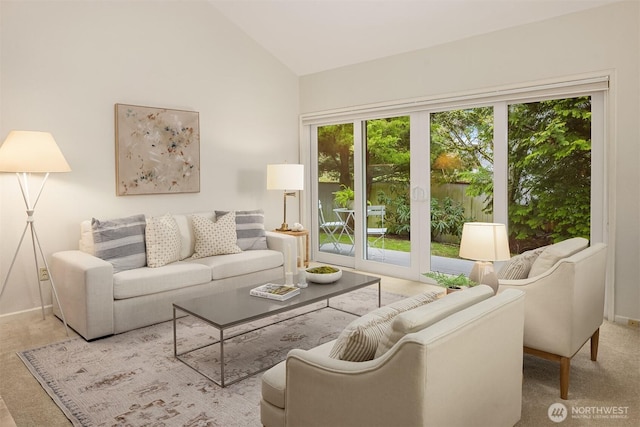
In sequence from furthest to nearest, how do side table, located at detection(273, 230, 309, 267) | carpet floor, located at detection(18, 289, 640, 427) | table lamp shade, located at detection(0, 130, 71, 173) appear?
1. side table, located at detection(273, 230, 309, 267)
2. table lamp shade, located at detection(0, 130, 71, 173)
3. carpet floor, located at detection(18, 289, 640, 427)

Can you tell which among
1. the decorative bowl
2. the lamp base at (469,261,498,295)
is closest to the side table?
the decorative bowl

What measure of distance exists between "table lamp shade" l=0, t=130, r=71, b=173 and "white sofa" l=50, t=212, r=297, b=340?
655mm

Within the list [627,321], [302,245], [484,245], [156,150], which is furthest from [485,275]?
[156,150]

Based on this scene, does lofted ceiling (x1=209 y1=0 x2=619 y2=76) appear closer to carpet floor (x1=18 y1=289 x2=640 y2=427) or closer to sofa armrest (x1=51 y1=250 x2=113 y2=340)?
carpet floor (x1=18 y1=289 x2=640 y2=427)

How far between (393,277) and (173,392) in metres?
3.25

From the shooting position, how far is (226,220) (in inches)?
184

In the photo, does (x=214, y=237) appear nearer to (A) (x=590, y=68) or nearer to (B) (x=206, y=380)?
(B) (x=206, y=380)

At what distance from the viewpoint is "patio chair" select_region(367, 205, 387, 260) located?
5512 millimetres

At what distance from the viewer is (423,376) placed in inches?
53.2

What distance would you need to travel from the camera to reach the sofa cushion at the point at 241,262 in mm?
4215

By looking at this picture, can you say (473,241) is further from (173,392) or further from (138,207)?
(138,207)

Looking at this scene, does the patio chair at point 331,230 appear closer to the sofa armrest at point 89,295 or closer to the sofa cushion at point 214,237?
the sofa cushion at point 214,237

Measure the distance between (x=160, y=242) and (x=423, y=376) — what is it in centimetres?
321

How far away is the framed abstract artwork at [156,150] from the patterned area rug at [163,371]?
1.62 meters
